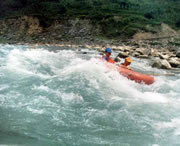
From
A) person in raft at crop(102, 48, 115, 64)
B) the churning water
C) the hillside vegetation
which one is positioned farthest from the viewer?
A: the hillside vegetation

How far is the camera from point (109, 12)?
58531 mm

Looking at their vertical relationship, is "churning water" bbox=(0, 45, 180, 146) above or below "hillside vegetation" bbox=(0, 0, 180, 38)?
below

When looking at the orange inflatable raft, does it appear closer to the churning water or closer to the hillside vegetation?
the churning water

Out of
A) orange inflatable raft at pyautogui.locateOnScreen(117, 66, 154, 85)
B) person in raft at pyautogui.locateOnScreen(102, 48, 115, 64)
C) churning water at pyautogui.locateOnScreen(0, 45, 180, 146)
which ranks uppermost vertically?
person in raft at pyautogui.locateOnScreen(102, 48, 115, 64)

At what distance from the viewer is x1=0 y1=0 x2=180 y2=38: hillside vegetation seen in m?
50.7

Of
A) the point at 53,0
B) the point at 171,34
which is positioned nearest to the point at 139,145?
the point at 171,34

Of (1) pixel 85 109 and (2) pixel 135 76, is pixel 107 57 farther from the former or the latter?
(1) pixel 85 109

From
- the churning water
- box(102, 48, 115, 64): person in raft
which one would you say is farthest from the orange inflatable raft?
box(102, 48, 115, 64): person in raft

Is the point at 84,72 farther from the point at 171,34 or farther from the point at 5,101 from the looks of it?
the point at 171,34

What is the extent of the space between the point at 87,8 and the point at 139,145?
2345 inches

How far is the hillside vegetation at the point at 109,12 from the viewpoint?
5072 cm

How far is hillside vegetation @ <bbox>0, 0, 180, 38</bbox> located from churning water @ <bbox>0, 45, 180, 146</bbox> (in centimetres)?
3809

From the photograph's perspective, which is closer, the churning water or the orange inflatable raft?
the churning water

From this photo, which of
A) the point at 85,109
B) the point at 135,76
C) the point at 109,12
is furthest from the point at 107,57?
the point at 109,12
